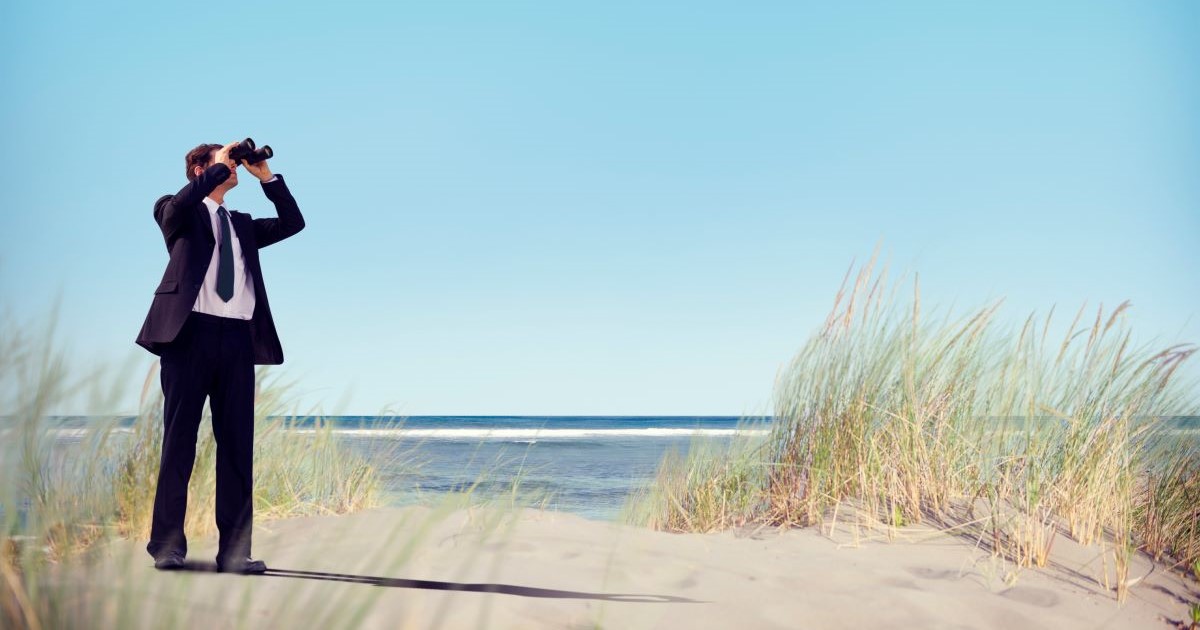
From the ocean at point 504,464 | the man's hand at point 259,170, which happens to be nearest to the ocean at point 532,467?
the ocean at point 504,464

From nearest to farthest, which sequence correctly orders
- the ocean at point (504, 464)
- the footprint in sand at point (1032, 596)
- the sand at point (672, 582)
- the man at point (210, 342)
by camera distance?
the sand at point (672, 582) → the footprint in sand at point (1032, 596) → the man at point (210, 342) → the ocean at point (504, 464)

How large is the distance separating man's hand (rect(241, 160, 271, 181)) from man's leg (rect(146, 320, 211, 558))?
71 centimetres

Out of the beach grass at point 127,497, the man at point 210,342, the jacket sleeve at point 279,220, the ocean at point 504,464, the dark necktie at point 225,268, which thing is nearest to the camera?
the beach grass at point 127,497

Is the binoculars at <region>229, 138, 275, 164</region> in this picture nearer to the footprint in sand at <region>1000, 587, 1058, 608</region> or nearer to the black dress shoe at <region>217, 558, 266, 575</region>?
the black dress shoe at <region>217, 558, 266, 575</region>

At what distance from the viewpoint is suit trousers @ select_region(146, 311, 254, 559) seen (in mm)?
3441

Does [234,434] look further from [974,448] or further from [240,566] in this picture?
[974,448]

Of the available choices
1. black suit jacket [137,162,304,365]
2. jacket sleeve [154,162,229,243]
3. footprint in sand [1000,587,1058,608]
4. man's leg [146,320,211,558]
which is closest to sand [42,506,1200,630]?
footprint in sand [1000,587,1058,608]

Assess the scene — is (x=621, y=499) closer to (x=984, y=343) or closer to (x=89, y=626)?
(x=984, y=343)

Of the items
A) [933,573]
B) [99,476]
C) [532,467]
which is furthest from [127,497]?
[532,467]

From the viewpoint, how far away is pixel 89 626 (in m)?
2.04

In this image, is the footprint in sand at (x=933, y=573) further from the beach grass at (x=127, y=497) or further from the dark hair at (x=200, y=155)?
the dark hair at (x=200, y=155)

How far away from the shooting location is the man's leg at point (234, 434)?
11.6ft

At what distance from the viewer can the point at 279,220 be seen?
3.92 m

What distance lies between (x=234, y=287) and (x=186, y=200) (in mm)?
403
